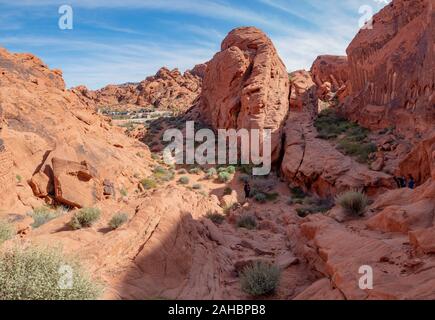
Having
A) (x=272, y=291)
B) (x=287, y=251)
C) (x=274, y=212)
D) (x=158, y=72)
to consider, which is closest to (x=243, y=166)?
(x=274, y=212)

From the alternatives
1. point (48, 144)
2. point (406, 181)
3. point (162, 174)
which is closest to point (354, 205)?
point (406, 181)

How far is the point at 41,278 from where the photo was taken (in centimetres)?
388

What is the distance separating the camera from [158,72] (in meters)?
70.6

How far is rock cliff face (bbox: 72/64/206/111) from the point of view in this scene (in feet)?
201

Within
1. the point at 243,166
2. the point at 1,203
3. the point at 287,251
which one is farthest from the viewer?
the point at 243,166

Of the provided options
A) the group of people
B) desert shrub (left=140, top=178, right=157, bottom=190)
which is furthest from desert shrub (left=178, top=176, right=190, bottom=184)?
the group of people

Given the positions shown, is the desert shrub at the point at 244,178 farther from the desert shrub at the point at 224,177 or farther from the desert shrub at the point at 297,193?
the desert shrub at the point at 297,193

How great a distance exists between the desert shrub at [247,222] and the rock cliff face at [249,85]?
32.2ft

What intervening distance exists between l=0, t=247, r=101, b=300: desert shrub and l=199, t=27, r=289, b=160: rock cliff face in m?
17.9

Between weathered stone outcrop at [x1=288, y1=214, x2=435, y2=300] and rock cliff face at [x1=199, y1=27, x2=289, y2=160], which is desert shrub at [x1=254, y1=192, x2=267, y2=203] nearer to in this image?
rock cliff face at [x1=199, y1=27, x2=289, y2=160]

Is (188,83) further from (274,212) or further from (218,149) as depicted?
(274,212)

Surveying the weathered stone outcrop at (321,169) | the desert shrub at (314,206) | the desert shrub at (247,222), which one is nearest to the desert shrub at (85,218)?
the desert shrub at (247,222)

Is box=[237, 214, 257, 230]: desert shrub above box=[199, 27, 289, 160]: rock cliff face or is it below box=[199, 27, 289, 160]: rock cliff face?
below
